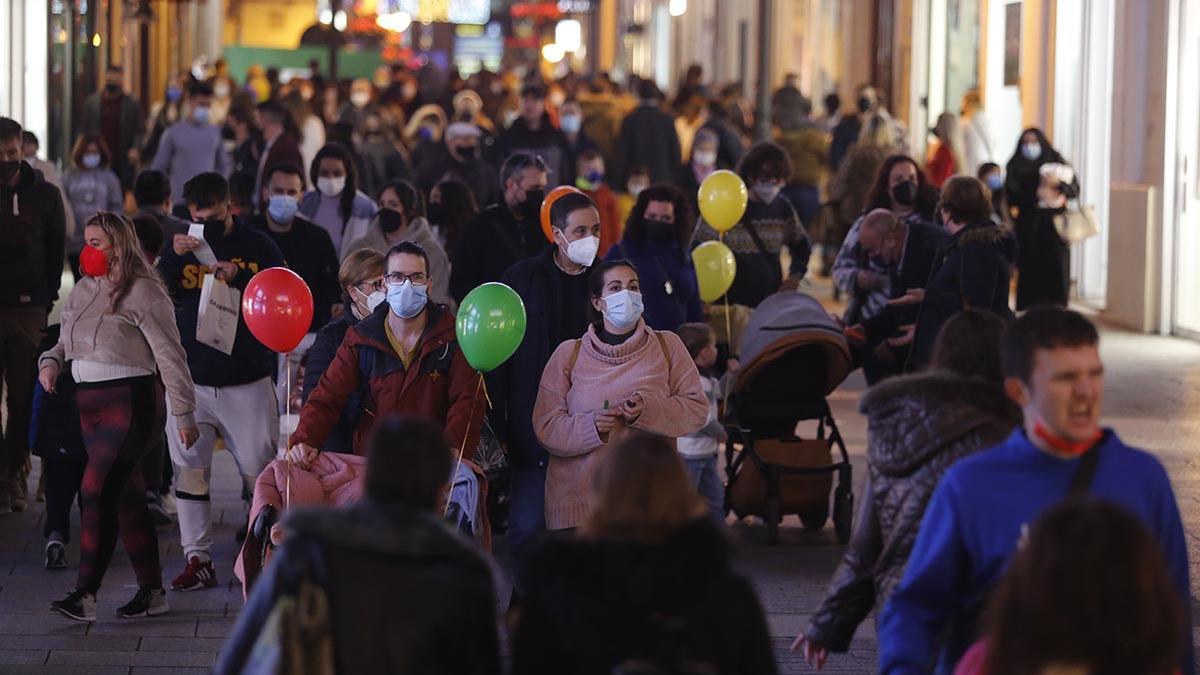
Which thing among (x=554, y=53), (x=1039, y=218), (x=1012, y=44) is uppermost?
(x=554, y=53)

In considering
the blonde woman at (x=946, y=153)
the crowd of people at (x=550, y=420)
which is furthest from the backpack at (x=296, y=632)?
the blonde woman at (x=946, y=153)

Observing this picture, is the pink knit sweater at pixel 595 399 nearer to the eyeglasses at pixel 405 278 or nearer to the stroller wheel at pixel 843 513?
the eyeglasses at pixel 405 278

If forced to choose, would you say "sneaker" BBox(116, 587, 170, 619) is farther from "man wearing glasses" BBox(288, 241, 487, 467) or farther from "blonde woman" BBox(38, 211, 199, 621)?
"man wearing glasses" BBox(288, 241, 487, 467)

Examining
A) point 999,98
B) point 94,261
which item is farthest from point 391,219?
point 999,98

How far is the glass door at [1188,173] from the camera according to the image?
16984 millimetres

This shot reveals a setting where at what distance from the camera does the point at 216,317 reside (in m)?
8.66

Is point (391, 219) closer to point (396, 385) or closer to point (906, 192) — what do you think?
point (906, 192)

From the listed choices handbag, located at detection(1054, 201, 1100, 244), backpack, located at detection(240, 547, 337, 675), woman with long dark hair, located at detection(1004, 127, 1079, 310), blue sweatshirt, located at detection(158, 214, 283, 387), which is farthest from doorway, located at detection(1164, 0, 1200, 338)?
backpack, located at detection(240, 547, 337, 675)

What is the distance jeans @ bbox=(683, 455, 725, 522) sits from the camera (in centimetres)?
910

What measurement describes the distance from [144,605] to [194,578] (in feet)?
1.76

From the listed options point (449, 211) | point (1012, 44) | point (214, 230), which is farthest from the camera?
point (1012, 44)

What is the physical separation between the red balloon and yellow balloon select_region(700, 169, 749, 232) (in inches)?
145

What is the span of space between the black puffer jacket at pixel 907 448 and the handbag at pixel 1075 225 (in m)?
12.5

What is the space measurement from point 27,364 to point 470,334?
3.85 meters
